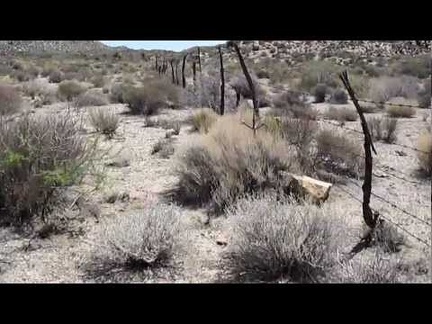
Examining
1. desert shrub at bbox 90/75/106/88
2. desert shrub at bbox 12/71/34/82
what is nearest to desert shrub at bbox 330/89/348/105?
desert shrub at bbox 90/75/106/88

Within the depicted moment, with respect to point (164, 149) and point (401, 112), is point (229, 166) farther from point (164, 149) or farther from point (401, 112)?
point (401, 112)

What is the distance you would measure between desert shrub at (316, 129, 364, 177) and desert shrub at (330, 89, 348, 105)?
1061cm

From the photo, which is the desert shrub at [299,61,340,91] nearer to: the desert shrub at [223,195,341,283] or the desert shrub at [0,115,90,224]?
the desert shrub at [0,115,90,224]

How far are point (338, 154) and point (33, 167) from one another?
4.95m

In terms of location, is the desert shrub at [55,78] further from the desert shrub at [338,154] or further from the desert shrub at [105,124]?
the desert shrub at [338,154]

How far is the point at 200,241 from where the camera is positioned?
5.71 metres

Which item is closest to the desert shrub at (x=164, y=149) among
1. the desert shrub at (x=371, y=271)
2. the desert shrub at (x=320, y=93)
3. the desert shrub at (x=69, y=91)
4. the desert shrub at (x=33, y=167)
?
the desert shrub at (x=33, y=167)

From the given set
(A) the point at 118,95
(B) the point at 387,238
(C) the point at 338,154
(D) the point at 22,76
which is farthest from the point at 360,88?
(D) the point at 22,76

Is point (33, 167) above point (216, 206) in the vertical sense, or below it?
above

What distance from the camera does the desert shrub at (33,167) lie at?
6.15 m

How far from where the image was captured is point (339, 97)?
64.5 feet

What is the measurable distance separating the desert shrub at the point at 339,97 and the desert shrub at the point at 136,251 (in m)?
15.4

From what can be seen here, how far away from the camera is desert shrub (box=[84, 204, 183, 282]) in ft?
16.2

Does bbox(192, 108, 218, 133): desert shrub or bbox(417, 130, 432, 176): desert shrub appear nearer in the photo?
bbox(417, 130, 432, 176): desert shrub
